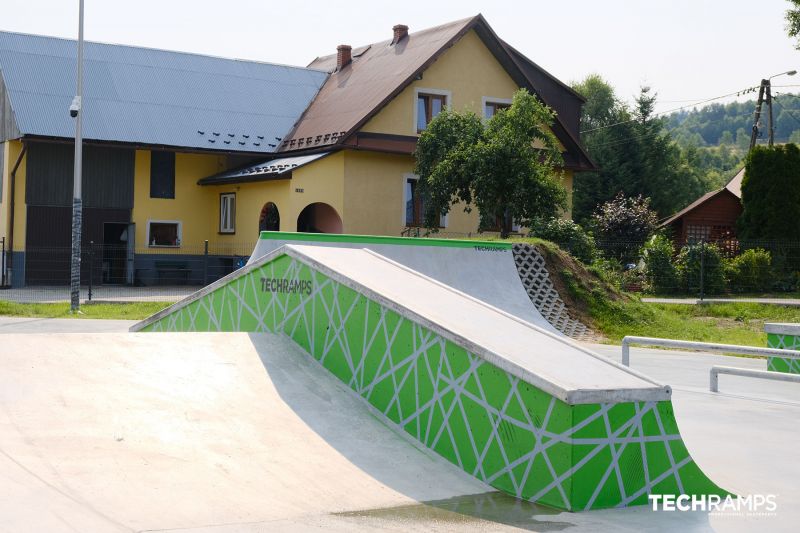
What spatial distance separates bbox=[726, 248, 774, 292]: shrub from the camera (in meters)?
26.3

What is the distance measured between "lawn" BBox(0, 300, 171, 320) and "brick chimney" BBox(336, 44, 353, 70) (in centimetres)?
1566

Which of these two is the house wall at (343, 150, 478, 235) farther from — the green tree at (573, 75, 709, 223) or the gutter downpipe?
the green tree at (573, 75, 709, 223)

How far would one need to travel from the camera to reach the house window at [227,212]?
102 feet

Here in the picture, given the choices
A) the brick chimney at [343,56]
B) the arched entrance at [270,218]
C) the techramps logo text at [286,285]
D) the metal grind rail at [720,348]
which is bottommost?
the metal grind rail at [720,348]

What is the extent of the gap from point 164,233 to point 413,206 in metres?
8.50

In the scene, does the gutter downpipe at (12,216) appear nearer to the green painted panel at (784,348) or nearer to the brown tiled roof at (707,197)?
the green painted panel at (784,348)

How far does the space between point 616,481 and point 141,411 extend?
11.4ft

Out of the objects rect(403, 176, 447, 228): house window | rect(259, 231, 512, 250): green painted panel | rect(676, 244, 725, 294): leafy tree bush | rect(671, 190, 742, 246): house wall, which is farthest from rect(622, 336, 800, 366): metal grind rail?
rect(671, 190, 742, 246): house wall

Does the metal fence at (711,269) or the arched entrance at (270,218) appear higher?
the arched entrance at (270,218)

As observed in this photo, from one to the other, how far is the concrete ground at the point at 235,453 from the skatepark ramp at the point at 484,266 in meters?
8.52

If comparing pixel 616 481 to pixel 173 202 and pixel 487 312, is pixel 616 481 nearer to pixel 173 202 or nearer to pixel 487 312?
pixel 487 312

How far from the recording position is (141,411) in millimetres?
6906

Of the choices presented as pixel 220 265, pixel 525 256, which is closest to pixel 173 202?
pixel 220 265

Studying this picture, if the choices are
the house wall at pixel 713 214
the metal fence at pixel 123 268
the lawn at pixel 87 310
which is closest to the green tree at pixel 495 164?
the metal fence at pixel 123 268
